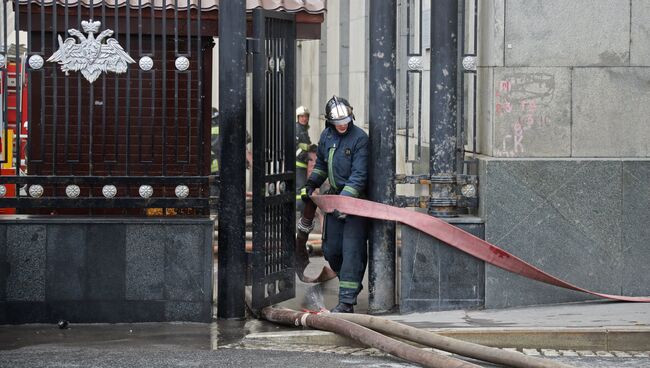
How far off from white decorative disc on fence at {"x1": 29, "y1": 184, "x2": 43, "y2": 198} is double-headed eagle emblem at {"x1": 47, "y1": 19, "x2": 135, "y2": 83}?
2.98ft

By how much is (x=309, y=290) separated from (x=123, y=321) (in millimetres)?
2253

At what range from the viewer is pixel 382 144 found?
34.2ft

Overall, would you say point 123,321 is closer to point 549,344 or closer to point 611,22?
point 549,344

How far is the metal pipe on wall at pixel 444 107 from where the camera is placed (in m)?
10.3

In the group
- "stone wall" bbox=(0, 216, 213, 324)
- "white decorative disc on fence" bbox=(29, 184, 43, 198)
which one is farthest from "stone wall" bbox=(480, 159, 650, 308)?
"white decorative disc on fence" bbox=(29, 184, 43, 198)

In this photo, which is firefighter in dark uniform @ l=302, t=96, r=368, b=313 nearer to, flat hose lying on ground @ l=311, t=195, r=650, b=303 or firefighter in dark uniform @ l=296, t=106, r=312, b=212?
flat hose lying on ground @ l=311, t=195, r=650, b=303

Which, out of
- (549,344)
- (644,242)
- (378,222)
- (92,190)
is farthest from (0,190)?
(644,242)

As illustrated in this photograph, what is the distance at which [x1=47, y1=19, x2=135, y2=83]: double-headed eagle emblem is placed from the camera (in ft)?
33.3

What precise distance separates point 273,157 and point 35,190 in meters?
A: 1.88

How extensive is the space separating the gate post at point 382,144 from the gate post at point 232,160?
1.01 metres

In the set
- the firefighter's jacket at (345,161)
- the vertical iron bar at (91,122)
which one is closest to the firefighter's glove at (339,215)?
the firefighter's jacket at (345,161)

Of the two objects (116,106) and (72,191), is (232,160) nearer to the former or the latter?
(116,106)

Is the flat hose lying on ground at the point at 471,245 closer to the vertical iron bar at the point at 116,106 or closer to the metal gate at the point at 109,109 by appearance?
the metal gate at the point at 109,109

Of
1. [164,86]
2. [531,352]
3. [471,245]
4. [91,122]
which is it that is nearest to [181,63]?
[164,86]
